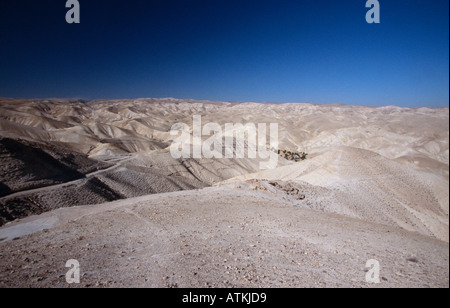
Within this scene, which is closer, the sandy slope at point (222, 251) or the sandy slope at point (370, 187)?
the sandy slope at point (222, 251)

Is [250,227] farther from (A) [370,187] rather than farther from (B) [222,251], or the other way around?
(A) [370,187]

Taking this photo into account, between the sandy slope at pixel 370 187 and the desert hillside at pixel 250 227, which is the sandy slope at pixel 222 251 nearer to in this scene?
the desert hillside at pixel 250 227

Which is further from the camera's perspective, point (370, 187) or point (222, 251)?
point (370, 187)

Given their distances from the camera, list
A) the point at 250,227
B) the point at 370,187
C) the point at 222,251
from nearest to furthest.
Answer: the point at 222,251 < the point at 250,227 < the point at 370,187

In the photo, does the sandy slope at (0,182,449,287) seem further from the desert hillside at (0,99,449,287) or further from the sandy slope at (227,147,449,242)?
the sandy slope at (227,147,449,242)

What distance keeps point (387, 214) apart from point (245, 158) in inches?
1529

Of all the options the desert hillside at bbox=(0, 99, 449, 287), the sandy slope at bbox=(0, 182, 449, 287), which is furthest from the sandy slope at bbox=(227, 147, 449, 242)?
the sandy slope at bbox=(0, 182, 449, 287)

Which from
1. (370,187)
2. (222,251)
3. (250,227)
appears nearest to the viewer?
(222,251)

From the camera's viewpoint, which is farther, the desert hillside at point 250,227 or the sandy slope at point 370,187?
the sandy slope at point 370,187

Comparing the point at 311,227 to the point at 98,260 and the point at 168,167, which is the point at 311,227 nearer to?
the point at 98,260

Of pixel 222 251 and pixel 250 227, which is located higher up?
pixel 222 251

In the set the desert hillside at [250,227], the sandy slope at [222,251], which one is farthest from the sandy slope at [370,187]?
the sandy slope at [222,251]

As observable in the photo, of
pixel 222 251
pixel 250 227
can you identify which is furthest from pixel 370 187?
pixel 222 251
